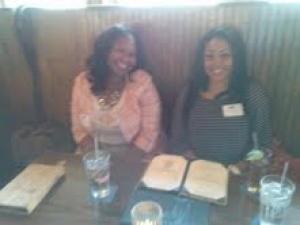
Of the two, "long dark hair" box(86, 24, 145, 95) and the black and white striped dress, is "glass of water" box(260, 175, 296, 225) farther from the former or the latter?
"long dark hair" box(86, 24, 145, 95)

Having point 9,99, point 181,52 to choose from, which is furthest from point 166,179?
point 9,99

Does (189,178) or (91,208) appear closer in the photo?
(91,208)

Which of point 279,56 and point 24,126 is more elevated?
point 279,56

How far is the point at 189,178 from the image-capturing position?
1.24 m

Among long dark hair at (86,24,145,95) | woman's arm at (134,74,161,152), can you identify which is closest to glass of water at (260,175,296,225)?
woman's arm at (134,74,161,152)

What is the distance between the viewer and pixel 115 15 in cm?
201

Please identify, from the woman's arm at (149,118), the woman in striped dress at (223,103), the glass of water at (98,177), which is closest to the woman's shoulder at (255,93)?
the woman in striped dress at (223,103)

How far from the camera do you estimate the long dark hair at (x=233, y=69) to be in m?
1.76

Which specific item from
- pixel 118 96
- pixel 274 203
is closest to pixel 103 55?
pixel 118 96

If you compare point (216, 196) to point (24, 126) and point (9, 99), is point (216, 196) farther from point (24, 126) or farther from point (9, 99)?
point (9, 99)

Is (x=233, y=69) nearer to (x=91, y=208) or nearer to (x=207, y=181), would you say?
(x=207, y=181)

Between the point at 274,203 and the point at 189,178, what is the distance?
0.30 metres

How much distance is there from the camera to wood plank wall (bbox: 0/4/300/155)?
1880 mm

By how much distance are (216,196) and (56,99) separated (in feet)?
4.69
